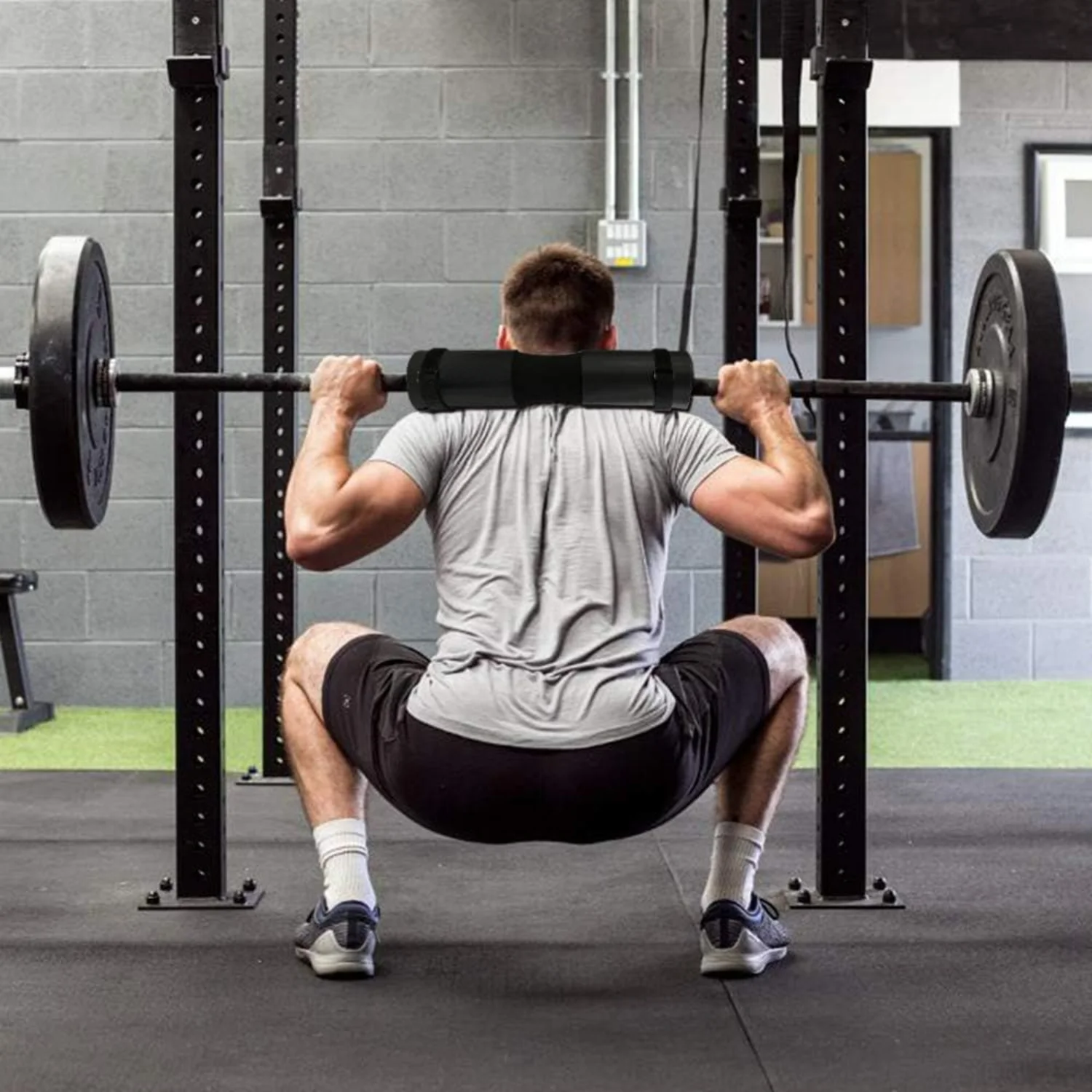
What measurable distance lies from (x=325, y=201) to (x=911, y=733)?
2.30 m

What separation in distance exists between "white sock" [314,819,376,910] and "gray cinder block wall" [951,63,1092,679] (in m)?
3.79

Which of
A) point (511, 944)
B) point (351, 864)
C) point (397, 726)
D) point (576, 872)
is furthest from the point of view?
point (576, 872)

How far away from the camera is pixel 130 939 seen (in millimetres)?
2557

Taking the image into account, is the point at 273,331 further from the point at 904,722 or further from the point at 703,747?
the point at 904,722

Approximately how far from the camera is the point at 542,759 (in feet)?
6.86

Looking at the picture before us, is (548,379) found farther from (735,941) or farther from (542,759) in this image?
(735,941)

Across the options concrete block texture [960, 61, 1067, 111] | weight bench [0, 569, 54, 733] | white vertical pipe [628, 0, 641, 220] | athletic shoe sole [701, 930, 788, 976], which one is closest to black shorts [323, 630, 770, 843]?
athletic shoe sole [701, 930, 788, 976]

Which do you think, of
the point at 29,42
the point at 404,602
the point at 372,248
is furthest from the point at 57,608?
the point at 29,42

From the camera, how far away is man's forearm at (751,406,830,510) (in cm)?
217

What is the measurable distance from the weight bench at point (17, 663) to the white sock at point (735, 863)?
10.0 ft

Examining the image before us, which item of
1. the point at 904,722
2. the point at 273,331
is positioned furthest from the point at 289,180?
the point at 904,722

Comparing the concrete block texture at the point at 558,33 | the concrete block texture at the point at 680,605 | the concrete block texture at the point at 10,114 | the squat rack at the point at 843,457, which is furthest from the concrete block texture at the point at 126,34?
the squat rack at the point at 843,457

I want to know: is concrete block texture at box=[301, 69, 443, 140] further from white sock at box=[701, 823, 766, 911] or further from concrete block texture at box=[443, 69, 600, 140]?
white sock at box=[701, 823, 766, 911]

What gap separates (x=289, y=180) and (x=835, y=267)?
1.31m
